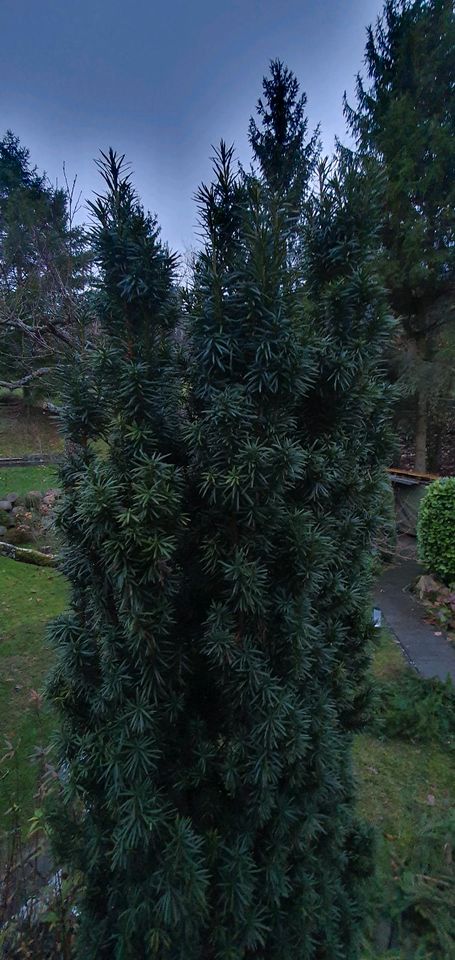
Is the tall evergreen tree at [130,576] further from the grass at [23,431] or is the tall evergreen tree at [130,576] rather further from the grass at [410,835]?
the grass at [23,431]

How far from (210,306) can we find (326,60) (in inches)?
252

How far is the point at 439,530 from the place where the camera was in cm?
541

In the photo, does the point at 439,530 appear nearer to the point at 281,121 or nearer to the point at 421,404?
the point at 421,404

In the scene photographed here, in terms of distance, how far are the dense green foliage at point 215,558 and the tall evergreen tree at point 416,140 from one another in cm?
719

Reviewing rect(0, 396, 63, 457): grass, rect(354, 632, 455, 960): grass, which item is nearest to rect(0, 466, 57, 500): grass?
rect(0, 396, 63, 457): grass

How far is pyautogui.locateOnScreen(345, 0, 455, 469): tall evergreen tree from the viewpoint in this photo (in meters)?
7.47

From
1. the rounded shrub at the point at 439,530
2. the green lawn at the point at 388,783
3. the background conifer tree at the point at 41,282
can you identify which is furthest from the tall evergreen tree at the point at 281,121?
the green lawn at the point at 388,783

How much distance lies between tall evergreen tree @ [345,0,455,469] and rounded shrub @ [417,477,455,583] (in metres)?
2.89

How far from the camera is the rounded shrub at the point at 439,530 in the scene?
5320mm

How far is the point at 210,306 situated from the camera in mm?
1103

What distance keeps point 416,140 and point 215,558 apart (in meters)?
9.16

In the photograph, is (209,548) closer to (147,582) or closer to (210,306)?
(147,582)

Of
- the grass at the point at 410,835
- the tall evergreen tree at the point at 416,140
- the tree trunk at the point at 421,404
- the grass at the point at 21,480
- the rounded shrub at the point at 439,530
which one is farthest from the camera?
the grass at the point at 21,480

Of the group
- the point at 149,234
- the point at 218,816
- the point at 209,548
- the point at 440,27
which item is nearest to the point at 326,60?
the point at 440,27
